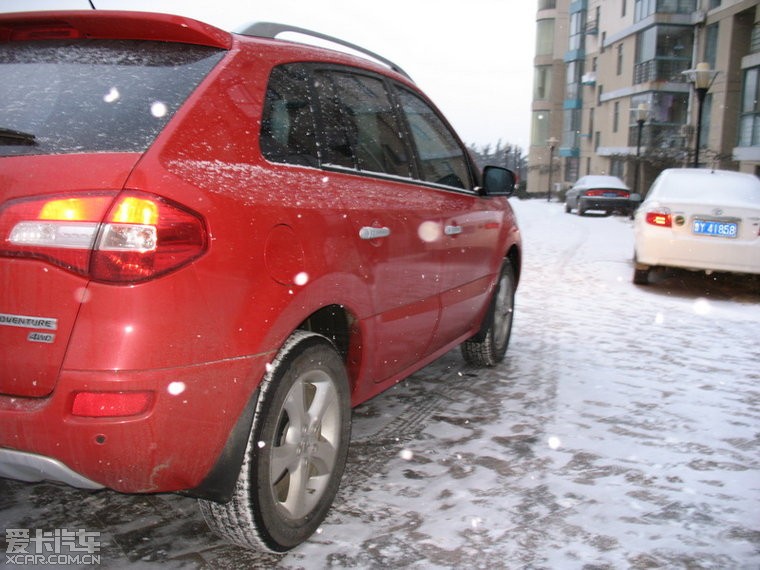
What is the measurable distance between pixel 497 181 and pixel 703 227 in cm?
493

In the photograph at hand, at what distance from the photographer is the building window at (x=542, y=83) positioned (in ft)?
188

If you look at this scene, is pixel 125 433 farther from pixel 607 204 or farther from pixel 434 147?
pixel 607 204

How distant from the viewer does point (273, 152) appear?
8.21 ft

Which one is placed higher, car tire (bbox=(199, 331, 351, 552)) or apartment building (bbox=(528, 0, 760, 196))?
apartment building (bbox=(528, 0, 760, 196))

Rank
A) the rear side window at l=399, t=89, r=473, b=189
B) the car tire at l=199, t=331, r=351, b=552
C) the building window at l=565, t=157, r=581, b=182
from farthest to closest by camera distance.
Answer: the building window at l=565, t=157, r=581, b=182
the rear side window at l=399, t=89, r=473, b=189
the car tire at l=199, t=331, r=351, b=552

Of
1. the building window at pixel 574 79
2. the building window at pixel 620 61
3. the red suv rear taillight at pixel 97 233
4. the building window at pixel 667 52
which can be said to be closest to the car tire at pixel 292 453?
the red suv rear taillight at pixel 97 233

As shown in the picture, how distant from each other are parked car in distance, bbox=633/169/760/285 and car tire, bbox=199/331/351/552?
6.88m

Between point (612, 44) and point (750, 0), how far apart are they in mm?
17249

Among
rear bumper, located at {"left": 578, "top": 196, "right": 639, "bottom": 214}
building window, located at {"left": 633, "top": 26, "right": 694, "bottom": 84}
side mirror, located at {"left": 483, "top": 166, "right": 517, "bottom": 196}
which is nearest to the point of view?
side mirror, located at {"left": 483, "top": 166, "right": 517, "bottom": 196}

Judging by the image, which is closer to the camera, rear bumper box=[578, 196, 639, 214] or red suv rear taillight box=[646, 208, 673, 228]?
red suv rear taillight box=[646, 208, 673, 228]

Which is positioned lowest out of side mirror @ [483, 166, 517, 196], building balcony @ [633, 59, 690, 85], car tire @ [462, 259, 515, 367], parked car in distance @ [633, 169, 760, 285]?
car tire @ [462, 259, 515, 367]

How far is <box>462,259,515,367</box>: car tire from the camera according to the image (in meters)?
4.91

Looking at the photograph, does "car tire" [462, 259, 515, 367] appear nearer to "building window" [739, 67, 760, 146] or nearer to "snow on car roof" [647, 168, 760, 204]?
"snow on car roof" [647, 168, 760, 204]

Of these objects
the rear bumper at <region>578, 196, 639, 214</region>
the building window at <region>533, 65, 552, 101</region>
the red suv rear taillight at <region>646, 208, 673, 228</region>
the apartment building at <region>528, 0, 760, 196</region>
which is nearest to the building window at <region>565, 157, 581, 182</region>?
the apartment building at <region>528, 0, 760, 196</region>
